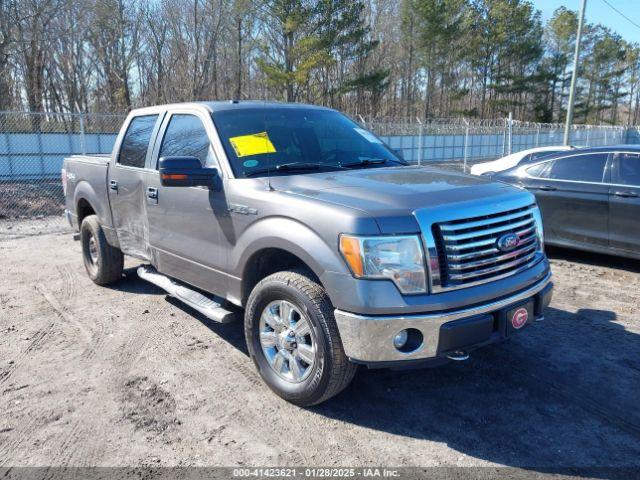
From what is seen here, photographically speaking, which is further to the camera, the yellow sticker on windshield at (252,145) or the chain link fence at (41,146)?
the chain link fence at (41,146)

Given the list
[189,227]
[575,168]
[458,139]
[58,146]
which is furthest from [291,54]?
[189,227]

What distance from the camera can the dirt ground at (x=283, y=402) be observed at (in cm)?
300

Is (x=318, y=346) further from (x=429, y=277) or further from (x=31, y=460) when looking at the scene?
(x=31, y=460)

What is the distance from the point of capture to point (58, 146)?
646 inches

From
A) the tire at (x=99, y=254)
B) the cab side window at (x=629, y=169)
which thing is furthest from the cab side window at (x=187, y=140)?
the cab side window at (x=629, y=169)

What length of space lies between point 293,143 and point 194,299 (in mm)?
1499

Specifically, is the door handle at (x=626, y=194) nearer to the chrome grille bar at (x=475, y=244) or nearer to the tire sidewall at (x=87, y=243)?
the chrome grille bar at (x=475, y=244)

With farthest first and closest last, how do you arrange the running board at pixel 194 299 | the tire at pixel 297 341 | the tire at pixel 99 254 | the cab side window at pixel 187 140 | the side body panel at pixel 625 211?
the side body panel at pixel 625 211 < the tire at pixel 99 254 < the cab side window at pixel 187 140 < the running board at pixel 194 299 < the tire at pixel 297 341

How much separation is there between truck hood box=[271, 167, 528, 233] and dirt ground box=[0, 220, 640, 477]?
1.31 metres

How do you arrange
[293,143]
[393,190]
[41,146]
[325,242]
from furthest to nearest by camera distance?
[41,146], [293,143], [393,190], [325,242]

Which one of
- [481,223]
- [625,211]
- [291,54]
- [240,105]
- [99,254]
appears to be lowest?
[99,254]

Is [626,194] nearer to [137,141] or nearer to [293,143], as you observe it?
[293,143]

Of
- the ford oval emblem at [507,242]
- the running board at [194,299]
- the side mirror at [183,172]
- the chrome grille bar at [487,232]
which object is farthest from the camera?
the running board at [194,299]

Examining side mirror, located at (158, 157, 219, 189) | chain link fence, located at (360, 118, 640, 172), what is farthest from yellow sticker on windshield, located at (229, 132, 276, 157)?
chain link fence, located at (360, 118, 640, 172)
